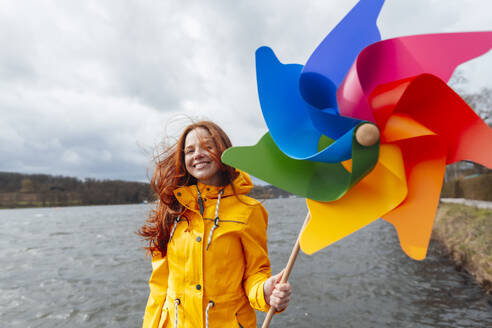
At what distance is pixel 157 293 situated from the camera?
7.23ft

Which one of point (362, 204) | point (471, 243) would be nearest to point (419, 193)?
point (362, 204)

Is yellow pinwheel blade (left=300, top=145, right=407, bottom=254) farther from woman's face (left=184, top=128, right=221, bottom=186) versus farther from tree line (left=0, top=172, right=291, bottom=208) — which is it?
tree line (left=0, top=172, right=291, bottom=208)

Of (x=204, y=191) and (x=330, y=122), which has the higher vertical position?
(x=330, y=122)

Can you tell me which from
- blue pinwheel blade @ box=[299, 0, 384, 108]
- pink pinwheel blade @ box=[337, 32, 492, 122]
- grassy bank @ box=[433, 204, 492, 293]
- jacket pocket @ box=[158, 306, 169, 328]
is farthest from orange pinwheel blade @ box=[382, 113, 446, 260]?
grassy bank @ box=[433, 204, 492, 293]

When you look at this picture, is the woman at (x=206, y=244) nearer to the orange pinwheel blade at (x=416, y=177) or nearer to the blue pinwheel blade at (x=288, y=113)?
A: the blue pinwheel blade at (x=288, y=113)

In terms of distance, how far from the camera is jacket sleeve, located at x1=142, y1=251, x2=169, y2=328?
2.14 metres

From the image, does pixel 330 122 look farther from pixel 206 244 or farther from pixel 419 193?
pixel 206 244

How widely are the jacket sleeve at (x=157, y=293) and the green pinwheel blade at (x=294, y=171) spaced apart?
1.18m

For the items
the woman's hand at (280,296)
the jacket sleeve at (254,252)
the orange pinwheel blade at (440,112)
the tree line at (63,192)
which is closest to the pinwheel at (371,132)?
the orange pinwheel blade at (440,112)

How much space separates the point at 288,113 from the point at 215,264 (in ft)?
A: 3.49

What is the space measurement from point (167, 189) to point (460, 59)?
192 centimetres

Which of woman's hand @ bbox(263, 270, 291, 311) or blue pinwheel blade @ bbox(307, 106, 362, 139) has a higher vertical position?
blue pinwheel blade @ bbox(307, 106, 362, 139)

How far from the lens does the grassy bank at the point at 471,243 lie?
7.51 m

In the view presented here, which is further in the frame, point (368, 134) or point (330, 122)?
point (330, 122)
